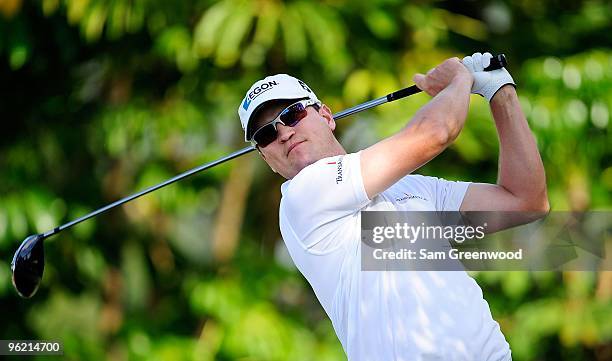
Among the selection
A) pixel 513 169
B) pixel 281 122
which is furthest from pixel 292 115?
pixel 513 169

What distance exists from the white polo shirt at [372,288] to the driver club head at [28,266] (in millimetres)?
1344

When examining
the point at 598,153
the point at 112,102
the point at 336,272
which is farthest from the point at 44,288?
the point at 336,272

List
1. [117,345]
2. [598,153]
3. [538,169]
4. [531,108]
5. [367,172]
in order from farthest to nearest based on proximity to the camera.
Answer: [117,345] → [598,153] → [531,108] → [538,169] → [367,172]

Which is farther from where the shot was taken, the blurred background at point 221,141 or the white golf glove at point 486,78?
the blurred background at point 221,141

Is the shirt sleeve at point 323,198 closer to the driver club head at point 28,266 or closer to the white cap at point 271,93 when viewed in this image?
the white cap at point 271,93

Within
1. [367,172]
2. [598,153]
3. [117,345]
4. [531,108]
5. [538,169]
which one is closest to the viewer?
[367,172]

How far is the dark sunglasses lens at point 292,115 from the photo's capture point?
2.49 meters

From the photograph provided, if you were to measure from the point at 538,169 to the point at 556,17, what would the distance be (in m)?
3.10

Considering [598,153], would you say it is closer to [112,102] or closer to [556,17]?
[556,17]

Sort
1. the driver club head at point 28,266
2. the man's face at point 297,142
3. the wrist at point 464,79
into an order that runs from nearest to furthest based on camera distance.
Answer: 1. the wrist at point 464,79
2. the man's face at point 297,142
3. the driver club head at point 28,266

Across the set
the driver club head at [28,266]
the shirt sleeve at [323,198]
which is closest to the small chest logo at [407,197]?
the shirt sleeve at [323,198]

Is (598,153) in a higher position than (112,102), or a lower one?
lower

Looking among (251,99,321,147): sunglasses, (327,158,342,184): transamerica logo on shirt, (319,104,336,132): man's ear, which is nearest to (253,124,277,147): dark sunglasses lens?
(251,99,321,147): sunglasses

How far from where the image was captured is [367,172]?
2.21m
